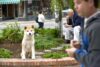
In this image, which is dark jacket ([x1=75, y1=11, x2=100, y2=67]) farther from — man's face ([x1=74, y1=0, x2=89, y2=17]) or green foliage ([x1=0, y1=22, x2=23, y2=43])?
green foliage ([x1=0, y1=22, x2=23, y2=43])

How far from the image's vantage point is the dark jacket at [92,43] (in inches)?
92.3

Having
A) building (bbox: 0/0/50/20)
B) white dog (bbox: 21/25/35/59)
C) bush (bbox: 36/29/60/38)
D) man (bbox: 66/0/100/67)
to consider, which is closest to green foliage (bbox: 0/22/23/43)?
bush (bbox: 36/29/60/38)

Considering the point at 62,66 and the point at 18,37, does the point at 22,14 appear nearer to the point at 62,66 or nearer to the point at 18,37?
the point at 18,37

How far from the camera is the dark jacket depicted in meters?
2.34

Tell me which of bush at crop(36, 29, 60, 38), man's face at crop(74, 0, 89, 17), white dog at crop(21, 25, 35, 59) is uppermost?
man's face at crop(74, 0, 89, 17)

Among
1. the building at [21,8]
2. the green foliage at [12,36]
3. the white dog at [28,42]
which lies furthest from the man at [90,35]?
the building at [21,8]

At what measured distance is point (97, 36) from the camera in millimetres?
2352

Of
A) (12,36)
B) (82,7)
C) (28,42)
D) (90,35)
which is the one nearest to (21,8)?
(12,36)

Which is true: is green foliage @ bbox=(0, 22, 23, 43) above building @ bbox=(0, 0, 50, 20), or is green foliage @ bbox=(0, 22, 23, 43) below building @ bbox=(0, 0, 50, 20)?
above

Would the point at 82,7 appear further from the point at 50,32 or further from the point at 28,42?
the point at 50,32

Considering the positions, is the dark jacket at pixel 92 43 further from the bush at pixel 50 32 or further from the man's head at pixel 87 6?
the bush at pixel 50 32

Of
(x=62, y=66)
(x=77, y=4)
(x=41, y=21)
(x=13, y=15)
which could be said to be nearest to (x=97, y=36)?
(x=77, y=4)

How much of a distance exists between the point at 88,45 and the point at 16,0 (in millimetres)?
45493

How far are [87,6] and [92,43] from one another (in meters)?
0.26
